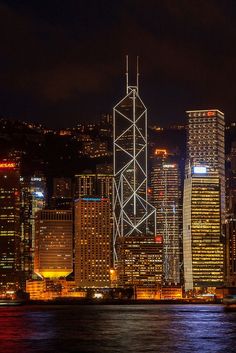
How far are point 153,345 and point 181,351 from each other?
492 centimetres

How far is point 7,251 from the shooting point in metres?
199

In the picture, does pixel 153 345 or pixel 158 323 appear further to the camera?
pixel 158 323

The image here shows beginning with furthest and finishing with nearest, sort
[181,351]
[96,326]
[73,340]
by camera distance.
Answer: [96,326] → [73,340] → [181,351]

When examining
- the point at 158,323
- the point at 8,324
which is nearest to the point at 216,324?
the point at 158,323

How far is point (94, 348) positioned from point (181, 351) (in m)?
6.56

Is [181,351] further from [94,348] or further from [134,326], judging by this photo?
[134,326]

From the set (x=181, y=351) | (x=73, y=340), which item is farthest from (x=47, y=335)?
(x=181, y=351)

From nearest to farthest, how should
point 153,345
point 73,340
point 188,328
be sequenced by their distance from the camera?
1. point 153,345
2. point 73,340
3. point 188,328

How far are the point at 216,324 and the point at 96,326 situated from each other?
1222 cm

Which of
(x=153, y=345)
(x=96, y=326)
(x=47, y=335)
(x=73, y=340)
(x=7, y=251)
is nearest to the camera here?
(x=153, y=345)

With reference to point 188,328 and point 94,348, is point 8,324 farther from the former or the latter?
point 94,348

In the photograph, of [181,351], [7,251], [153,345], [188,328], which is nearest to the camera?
[181,351]

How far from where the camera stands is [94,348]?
2498 inches

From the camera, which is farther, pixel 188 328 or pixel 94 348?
pixel 188 328
